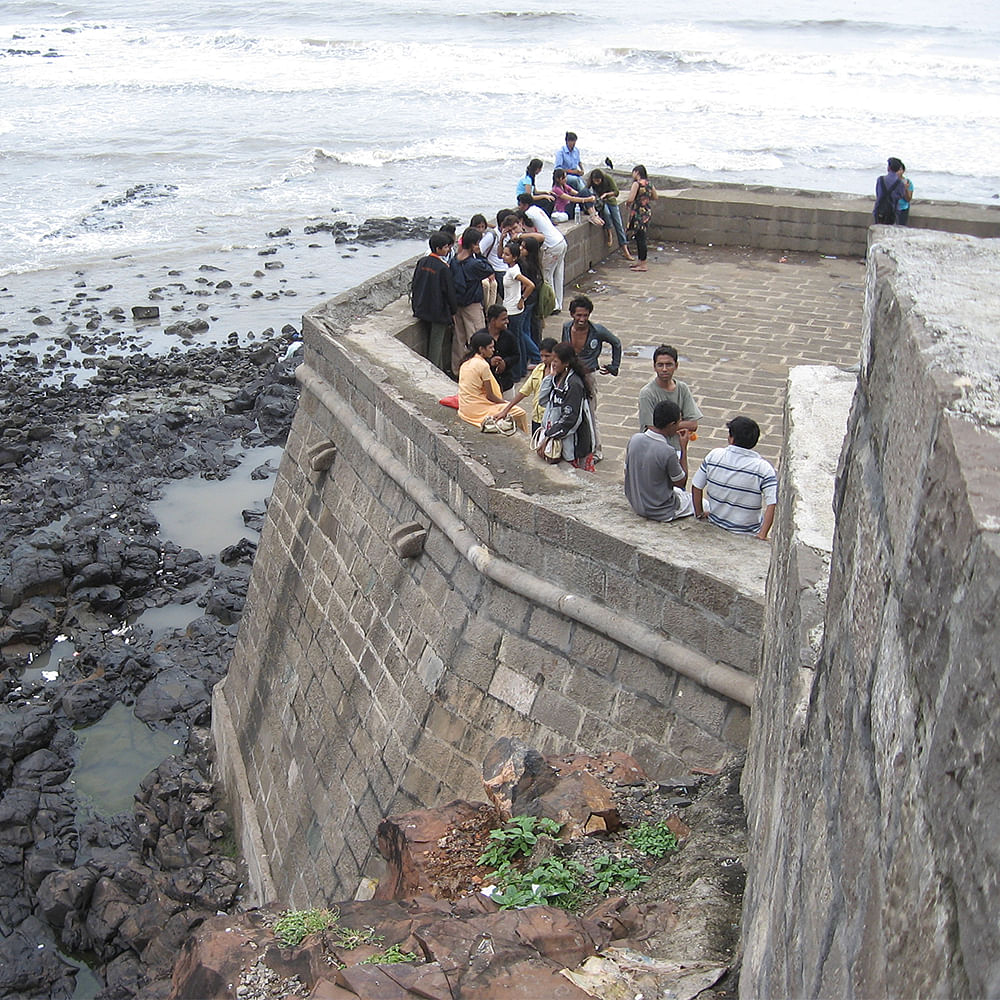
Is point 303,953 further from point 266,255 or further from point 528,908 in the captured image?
point 266,255

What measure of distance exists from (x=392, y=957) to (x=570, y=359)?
14.1 feet

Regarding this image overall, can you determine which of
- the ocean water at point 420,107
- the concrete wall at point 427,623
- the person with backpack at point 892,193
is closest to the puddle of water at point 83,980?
the concrete wall at point 427,623

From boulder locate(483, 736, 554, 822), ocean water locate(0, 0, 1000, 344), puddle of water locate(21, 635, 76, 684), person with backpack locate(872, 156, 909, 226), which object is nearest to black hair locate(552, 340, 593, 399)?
boulder locate(483, 736, 554, 822)

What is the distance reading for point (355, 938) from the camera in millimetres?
3854

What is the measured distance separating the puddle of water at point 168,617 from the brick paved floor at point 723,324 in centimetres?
646

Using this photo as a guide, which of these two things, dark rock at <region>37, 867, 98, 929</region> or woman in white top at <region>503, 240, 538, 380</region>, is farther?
woman in white top at <region>503, 240, 538, 380</region>

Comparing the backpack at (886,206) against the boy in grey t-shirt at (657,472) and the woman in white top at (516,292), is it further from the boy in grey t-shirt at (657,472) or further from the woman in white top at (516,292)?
the boy in grey t-shirt at (657,472)

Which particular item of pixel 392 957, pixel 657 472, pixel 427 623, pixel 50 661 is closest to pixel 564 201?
pixel 427 623

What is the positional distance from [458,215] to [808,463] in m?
29.6

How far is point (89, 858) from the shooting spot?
1120 centimetres

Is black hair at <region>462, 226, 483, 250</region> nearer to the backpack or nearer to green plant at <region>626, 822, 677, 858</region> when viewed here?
green plant at <region>626, 822, 677, 858</region>

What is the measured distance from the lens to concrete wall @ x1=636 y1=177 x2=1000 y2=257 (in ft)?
50.9

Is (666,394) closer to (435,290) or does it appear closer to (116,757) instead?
(435,290)

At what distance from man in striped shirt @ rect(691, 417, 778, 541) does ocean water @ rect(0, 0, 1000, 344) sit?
21.6 m
